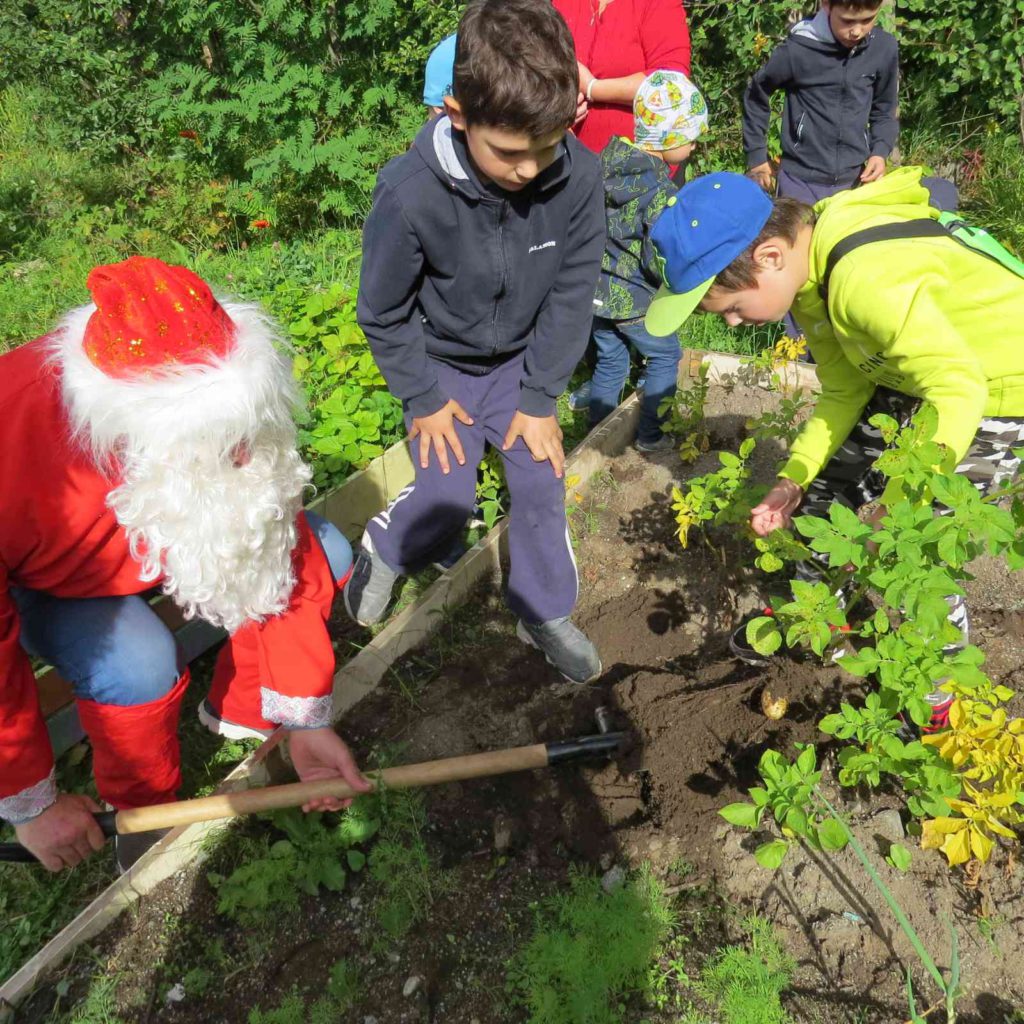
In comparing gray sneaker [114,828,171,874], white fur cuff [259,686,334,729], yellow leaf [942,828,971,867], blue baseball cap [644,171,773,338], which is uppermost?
blue baseball cap [644,171,773,338]

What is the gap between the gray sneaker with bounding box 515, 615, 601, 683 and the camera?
2.62 metres

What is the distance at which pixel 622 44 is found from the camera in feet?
11.8

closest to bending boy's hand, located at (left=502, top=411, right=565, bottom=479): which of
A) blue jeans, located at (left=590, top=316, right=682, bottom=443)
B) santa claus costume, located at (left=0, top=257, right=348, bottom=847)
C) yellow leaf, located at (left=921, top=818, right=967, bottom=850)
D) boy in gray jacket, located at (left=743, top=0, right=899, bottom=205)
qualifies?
santa claus costume, located at (left=0, top=257, right=348, bottom=847)

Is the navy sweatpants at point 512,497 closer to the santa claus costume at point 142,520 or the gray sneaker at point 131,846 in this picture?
the santa claus costume at point 142,520

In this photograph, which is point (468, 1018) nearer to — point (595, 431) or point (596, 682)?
point (596, 682)

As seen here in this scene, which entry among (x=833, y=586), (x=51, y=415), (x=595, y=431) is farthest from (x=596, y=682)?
(x=51, y=415)

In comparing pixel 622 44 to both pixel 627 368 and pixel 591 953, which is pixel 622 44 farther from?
pixel 591 953

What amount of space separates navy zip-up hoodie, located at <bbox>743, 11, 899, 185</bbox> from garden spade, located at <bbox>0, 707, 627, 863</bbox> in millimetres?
3915

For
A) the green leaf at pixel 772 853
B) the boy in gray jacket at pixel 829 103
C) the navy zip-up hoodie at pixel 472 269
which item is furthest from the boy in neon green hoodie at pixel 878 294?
the boy in gray jacket at pixel 829 103

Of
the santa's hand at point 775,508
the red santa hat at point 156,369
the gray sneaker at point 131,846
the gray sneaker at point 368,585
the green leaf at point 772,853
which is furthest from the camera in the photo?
the gray sneaker at point 368,585

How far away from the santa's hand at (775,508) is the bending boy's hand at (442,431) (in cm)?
104

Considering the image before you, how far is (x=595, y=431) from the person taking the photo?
3.61 m

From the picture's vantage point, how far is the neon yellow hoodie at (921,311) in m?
1.77

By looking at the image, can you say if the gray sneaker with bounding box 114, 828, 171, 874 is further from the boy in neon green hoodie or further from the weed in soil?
the boy in neon green hoodie
